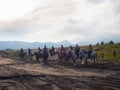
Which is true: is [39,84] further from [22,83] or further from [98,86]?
[98,86]

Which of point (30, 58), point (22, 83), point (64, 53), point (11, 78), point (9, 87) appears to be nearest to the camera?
point (9, 87)

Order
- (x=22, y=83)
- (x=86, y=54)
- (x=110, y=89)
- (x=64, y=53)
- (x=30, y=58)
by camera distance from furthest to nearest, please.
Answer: (x=30, y=58)
(x=64, y=53)
(x=86, y=54)
(x=22, y=83)
(x=110, y=89)

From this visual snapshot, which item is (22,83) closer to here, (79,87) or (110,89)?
(79,87)

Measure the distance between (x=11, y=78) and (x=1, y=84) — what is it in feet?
11.8

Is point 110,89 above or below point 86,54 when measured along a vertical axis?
below

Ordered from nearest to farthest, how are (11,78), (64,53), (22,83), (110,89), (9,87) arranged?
(110,89) < (9,87) < (22,83) < (11,78) < (64,53)

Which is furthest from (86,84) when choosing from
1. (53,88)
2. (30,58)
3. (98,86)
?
(30,58)

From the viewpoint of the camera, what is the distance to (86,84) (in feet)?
66.9

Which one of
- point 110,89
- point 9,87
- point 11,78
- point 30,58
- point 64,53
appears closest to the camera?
point 110,89

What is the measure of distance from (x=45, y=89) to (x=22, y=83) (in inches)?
148

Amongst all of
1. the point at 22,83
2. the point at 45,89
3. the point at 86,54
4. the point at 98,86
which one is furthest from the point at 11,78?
the point at 86,54

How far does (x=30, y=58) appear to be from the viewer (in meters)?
51.6

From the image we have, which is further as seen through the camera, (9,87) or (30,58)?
(30,58)

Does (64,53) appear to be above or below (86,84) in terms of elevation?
above
